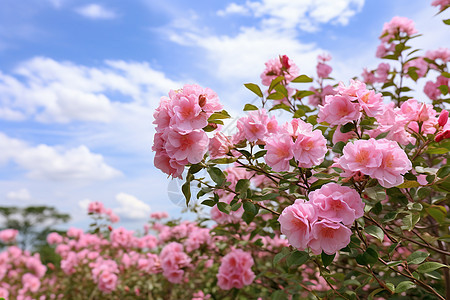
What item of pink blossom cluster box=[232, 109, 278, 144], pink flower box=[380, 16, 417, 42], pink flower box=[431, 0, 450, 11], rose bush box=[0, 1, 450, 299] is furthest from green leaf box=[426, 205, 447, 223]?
pink flower box=[380, 16, 417, 42]

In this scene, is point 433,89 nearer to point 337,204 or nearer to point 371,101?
point 371,101

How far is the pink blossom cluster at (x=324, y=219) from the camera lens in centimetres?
90

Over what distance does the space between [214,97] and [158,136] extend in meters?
0.21

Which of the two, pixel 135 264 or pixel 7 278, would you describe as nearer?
pixel 135 264

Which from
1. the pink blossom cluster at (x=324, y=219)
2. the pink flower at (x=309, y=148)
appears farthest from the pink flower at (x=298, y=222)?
the pink flower at (x=309, y=148)

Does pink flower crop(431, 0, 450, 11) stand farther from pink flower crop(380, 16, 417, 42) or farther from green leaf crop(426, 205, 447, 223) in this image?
green leaf crop(426, 205, 447, 223)

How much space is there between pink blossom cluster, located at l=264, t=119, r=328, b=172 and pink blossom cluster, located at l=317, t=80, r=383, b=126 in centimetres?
11

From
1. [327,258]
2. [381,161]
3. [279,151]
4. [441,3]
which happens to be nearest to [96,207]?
[279,151]

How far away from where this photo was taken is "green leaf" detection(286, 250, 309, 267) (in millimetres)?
1004

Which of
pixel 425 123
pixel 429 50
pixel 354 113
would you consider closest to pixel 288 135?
pixel 354 113

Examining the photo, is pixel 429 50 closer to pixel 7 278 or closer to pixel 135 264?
pixel 135 264

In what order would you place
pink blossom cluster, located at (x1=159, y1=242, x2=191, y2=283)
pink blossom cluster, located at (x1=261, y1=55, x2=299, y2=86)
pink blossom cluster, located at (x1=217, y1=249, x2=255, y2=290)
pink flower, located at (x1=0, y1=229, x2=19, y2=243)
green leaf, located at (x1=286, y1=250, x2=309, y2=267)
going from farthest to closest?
pink flower, located at (x1=0, y1=229, x2=19, y2=243) < pink blossom cluster, located at (x1=159, y1=242, x2=191, y2=283) < pink blossom cluster, located at (x1=217, y1=249, x2=255, y2=290) < pink blossom cluster, located at (x1=261, y1=55, x2=299, y2=86) < green leaf, located at (x1=286, y1=250, x2=309, y2=267)

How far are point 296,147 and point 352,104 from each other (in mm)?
236

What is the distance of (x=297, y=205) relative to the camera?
0.91 metres
